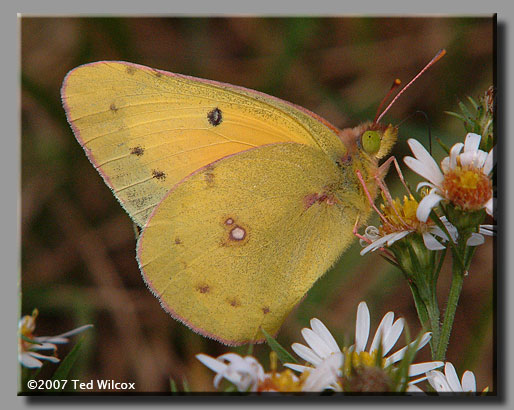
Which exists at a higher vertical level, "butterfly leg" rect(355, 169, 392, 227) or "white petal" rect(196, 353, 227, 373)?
"butterfly leg" rect(355, 169, 392, 227)

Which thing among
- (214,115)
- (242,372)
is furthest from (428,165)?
(242,372)

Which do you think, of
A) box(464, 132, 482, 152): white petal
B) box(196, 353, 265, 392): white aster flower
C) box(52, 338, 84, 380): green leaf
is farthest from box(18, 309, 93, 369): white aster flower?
box(464, 132, 482, 152): white petal

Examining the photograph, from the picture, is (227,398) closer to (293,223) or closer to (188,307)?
(188,307)

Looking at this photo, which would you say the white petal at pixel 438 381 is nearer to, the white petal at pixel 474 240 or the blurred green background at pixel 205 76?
the blurred green background at pixel 205 76

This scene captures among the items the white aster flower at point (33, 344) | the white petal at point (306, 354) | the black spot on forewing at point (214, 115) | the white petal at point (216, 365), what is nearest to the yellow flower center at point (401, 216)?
the white petal at point (306, 354)

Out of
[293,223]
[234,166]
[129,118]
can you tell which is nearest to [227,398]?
[293,223]

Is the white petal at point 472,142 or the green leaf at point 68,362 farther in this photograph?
the white petal at point 472,142

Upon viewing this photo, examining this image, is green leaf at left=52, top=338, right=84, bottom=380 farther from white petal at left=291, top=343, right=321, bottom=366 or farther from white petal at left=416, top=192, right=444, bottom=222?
white petal at left=416, top=192, right=444, bottom=222
